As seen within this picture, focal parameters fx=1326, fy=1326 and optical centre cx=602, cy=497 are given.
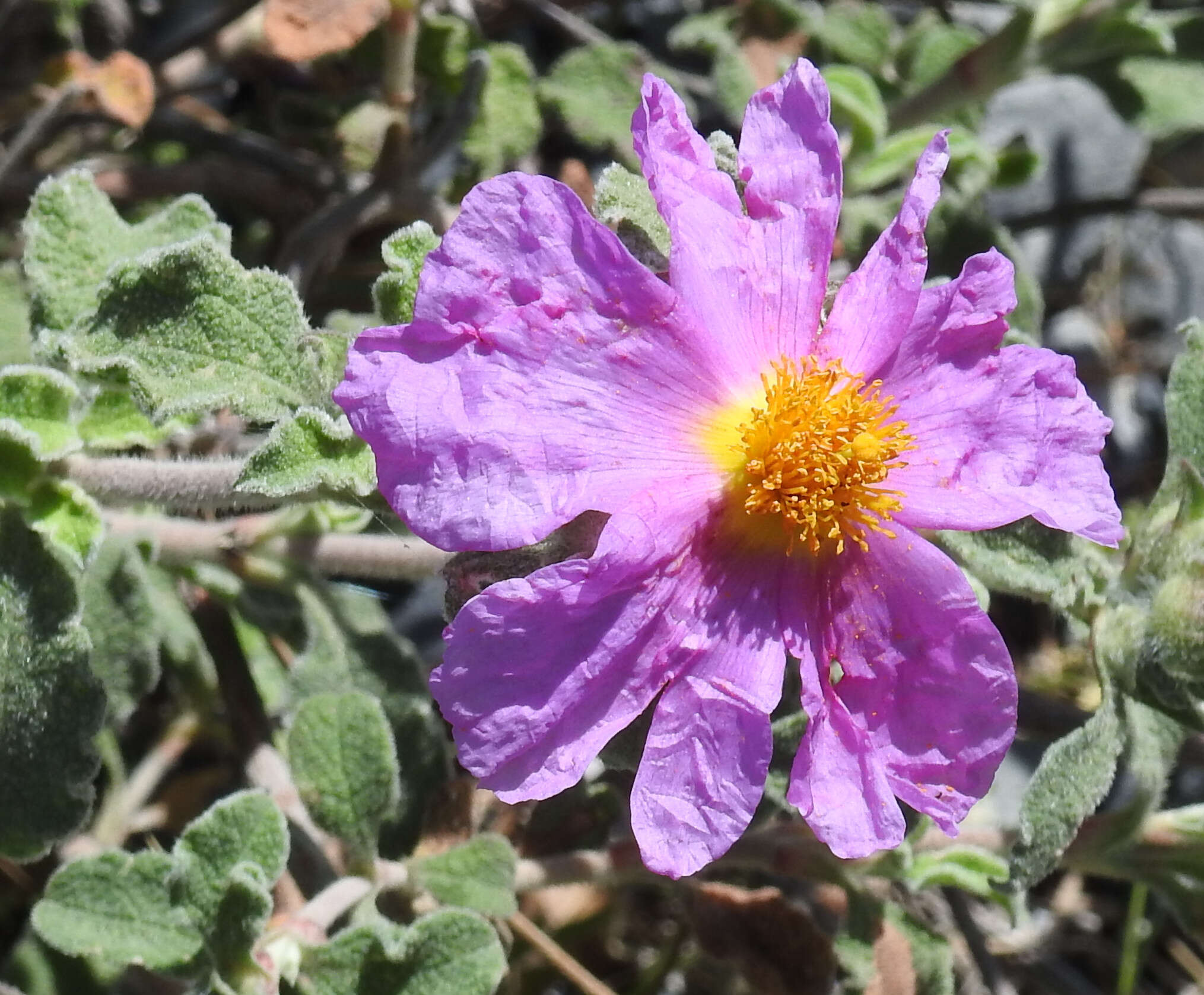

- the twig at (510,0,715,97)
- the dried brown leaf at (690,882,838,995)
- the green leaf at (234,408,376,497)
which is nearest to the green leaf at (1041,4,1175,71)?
the twig at (510,0,715,97)

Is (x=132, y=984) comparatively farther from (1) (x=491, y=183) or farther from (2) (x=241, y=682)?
(1) (x=491, y=183)

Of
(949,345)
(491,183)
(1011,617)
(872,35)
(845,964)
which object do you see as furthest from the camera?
(1011,617)

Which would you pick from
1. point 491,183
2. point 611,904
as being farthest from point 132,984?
point 491,183

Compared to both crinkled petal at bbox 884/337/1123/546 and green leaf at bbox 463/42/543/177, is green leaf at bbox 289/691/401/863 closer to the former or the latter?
crinkled petal at bbox 884/337/1123/546

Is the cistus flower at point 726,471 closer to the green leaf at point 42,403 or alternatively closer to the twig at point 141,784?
the green leaf at point 42,403

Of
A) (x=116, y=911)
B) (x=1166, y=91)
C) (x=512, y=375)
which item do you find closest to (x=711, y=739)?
(x=512, y=375)

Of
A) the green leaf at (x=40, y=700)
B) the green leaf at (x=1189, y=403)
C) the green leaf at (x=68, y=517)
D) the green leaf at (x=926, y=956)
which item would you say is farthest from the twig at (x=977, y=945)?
the green leaf at (x=68, y=517)
